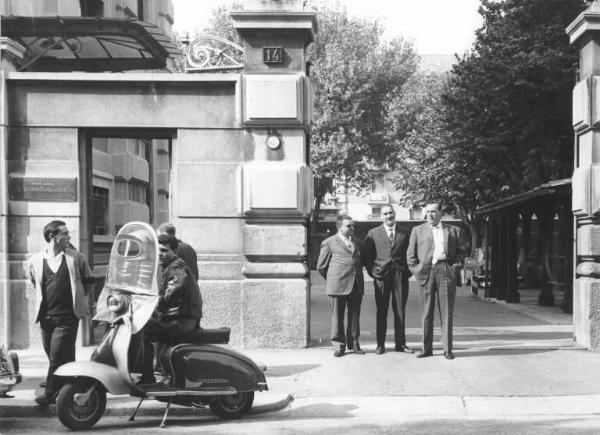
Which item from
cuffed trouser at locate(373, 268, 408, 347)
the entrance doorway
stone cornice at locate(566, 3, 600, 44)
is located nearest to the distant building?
the entrance doorway

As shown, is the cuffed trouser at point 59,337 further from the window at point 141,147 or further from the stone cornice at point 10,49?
the window at point 141,147

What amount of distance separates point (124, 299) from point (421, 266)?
4.37m

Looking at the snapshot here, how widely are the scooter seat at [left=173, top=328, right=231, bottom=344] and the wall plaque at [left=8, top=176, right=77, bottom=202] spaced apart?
448 cm

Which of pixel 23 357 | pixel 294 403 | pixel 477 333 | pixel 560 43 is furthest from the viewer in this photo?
pixel 560 43

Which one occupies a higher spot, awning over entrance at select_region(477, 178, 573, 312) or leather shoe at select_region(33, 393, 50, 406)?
awning over entrance at select_region(477, 178, 573, 312)

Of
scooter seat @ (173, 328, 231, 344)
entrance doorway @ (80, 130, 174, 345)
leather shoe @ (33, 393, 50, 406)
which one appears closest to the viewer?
scooter seat @ (173, 328, 231, 344)

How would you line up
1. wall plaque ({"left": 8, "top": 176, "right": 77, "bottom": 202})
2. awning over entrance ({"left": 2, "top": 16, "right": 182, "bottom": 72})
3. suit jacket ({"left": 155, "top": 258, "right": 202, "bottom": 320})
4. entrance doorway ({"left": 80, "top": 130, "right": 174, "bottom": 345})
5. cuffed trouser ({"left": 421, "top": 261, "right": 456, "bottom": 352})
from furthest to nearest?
1. awning over entrance ({"left": 2, "top": 16, "right": 182, "bottom": 72})
2. entrance doorway ({"left": 80, "top": 130, "right": 174, "bottom": 345})
3. wall plaque ({"left": 8, "top": 176, "right": 77, "bottom": 202})
4. cuffed trouser ({"left": 421, "top": 261, "right": 456, "bottom": 352})
5. suit jacket ({"left": 155, "top": 258, "right": 202, "bottom": 320})

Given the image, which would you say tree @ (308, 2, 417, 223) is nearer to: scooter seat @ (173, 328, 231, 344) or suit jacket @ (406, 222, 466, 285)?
suit jacket @ (406, 222, 466, 285)

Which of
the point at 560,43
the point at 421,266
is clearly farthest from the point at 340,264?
the point at 560,43

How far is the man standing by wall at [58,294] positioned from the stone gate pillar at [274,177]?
3.34 m

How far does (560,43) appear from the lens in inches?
928

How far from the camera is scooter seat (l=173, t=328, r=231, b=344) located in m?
8.26

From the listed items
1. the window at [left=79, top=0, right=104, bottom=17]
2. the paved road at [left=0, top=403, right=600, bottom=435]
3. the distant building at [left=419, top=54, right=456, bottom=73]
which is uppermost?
the distant building at [left=419, top=54, right=456, bottom=73]

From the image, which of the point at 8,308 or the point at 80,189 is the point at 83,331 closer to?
the point at 8,308
